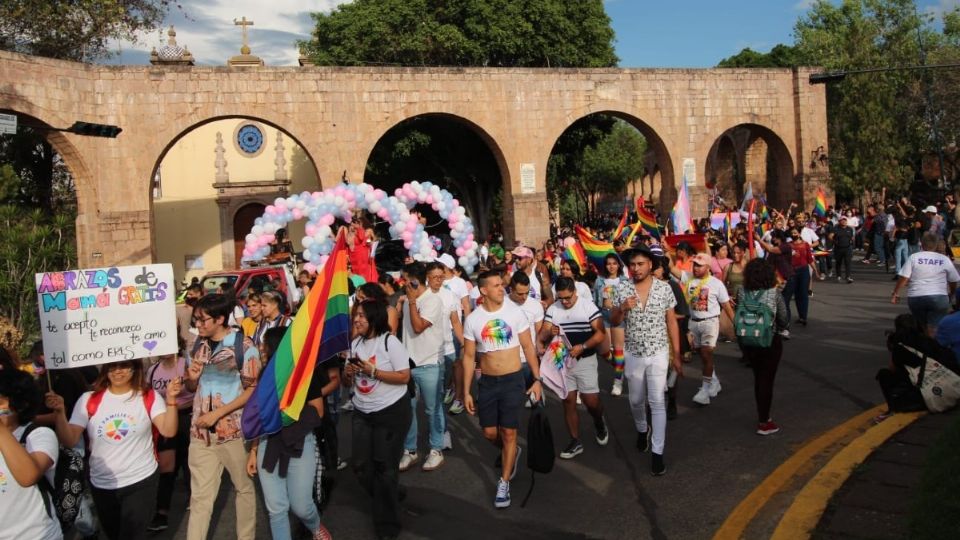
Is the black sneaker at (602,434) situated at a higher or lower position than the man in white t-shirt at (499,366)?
lower

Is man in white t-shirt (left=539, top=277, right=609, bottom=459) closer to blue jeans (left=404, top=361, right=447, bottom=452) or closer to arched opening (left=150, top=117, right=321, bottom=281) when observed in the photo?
blue jeans (left=404, top=361, right=447, bottom=452)

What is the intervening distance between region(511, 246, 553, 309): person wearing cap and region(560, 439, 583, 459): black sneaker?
3051 millimetres

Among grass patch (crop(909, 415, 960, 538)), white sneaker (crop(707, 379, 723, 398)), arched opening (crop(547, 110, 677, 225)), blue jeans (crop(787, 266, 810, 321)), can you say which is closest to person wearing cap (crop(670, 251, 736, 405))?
white sneaker (crop(707, 379, 723, 398))

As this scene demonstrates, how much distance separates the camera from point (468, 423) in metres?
8.48

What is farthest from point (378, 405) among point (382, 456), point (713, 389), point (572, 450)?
point (713, 389)

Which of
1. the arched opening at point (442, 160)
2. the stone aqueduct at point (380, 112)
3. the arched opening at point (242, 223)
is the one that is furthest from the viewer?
the arched opening at point (242, 223)

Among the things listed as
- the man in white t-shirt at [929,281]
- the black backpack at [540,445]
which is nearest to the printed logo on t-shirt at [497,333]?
the black backpack at [540,445]

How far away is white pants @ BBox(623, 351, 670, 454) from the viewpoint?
614 centimetres

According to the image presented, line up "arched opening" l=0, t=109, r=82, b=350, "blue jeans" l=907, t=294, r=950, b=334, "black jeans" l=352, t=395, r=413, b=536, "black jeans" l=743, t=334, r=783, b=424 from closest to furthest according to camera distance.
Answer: "black jeans" l=352, t=395, r=413, b=536, "black jeans" l=743, t=334, r=783, b=424, "blue jeans" l=907, t=294, r=950, b=334, "arched opening" l=0, t=109, r=82, b=350

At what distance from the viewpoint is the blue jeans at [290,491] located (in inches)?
187

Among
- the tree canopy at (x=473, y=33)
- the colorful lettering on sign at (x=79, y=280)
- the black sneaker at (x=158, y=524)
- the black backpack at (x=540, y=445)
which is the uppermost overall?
the tree canopy at (x=473, y=33)

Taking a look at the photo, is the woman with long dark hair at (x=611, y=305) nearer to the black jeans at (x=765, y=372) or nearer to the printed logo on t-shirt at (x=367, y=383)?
the black jeans at (x=765, y=372)

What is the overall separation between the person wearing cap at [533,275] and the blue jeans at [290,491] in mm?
5205

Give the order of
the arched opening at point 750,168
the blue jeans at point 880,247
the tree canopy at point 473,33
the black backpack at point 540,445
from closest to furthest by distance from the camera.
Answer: the black backpack at point 540,445 < the blue jeans at point 880,247 < the arched opening at point 750,168 < the tree canopy at point 473,33
